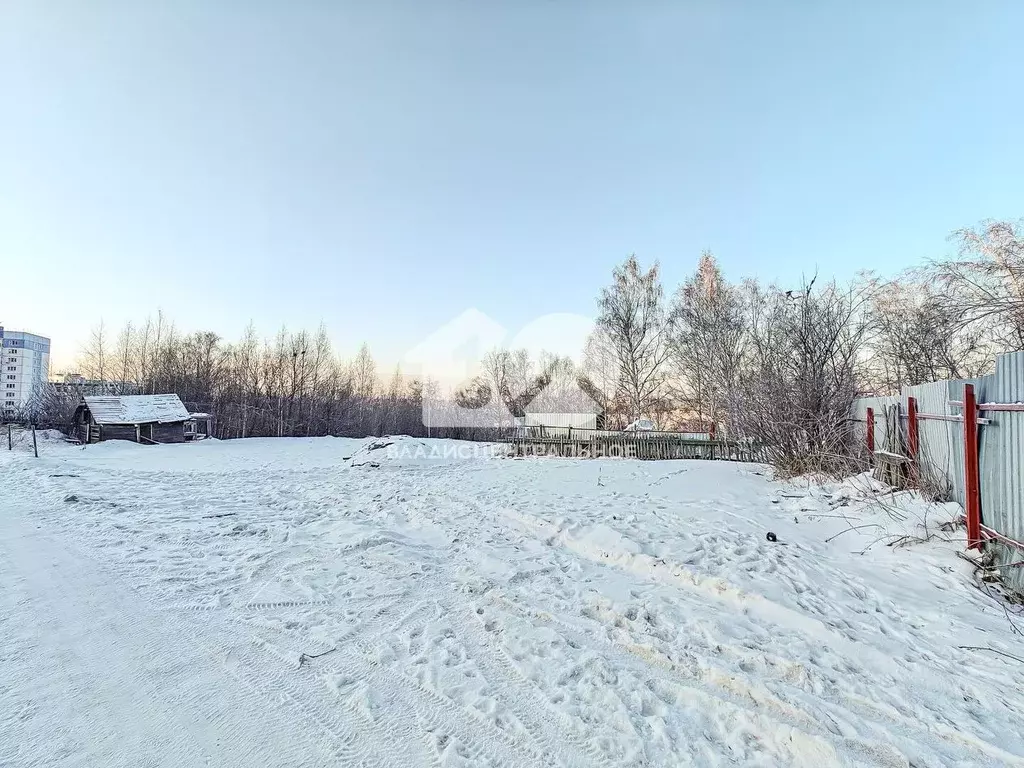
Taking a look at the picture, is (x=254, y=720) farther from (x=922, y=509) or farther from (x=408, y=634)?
(x=922, y=509)

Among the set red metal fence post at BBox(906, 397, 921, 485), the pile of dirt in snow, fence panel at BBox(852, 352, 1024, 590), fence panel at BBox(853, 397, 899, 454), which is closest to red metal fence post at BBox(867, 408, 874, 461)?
fence panel at BBox(853, 397, 899, 454)

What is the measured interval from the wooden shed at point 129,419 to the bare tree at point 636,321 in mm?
21262

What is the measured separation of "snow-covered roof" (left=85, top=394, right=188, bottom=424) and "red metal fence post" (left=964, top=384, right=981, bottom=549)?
26.4m

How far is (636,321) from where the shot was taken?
21234 mm

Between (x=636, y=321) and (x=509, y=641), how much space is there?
780 inches

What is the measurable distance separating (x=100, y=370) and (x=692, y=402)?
3779cm

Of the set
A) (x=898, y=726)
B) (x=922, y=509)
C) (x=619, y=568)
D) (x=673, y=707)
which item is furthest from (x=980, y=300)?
(x=673, y=707)

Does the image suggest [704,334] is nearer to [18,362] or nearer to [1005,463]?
[1005,463]

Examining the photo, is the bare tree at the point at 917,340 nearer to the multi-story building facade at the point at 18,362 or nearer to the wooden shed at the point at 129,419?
the wooden shed at the point at 129,419

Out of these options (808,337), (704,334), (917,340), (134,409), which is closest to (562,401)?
(704,334)

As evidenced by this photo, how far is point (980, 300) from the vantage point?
10109 mm

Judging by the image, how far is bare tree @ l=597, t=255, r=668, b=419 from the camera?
69.7 ft

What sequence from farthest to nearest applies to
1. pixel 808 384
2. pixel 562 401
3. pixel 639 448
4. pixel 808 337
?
pixel 562 401
pixel 639 448
pixel 808 337
pixel 808 384

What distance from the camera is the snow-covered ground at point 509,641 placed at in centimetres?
199
